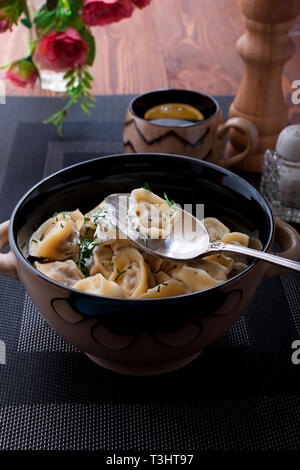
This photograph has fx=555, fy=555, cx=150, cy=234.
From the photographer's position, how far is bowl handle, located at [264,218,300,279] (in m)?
0.75

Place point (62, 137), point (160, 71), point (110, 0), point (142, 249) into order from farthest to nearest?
point (160, 71) < point (62, 137) < point (110, 0) < point (142, 249)

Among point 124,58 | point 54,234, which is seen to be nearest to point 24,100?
point 124,58

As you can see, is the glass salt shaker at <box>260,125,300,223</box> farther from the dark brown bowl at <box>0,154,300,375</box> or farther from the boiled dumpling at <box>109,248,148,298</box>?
the boiled dumpling at <box>109,248,148,298</box>

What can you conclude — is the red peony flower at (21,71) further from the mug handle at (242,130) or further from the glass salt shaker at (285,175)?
the glass salt shaker at (285,175)

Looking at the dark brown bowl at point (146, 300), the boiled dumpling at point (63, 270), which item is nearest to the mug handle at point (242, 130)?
the dark brown bowl at point (146, 300)

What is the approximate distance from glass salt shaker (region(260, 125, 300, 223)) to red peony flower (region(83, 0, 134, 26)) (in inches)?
15.8

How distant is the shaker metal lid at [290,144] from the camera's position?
1.07 m

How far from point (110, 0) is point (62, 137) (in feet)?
1.18

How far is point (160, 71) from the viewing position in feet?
5.42

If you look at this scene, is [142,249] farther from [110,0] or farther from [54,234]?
[110,0]

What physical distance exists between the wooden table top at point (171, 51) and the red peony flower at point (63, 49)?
386mm

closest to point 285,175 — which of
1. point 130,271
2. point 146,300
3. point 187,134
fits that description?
point 187,134

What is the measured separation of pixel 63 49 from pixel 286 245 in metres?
0.65

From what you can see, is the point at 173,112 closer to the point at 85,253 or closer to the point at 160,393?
the point at 85,253
